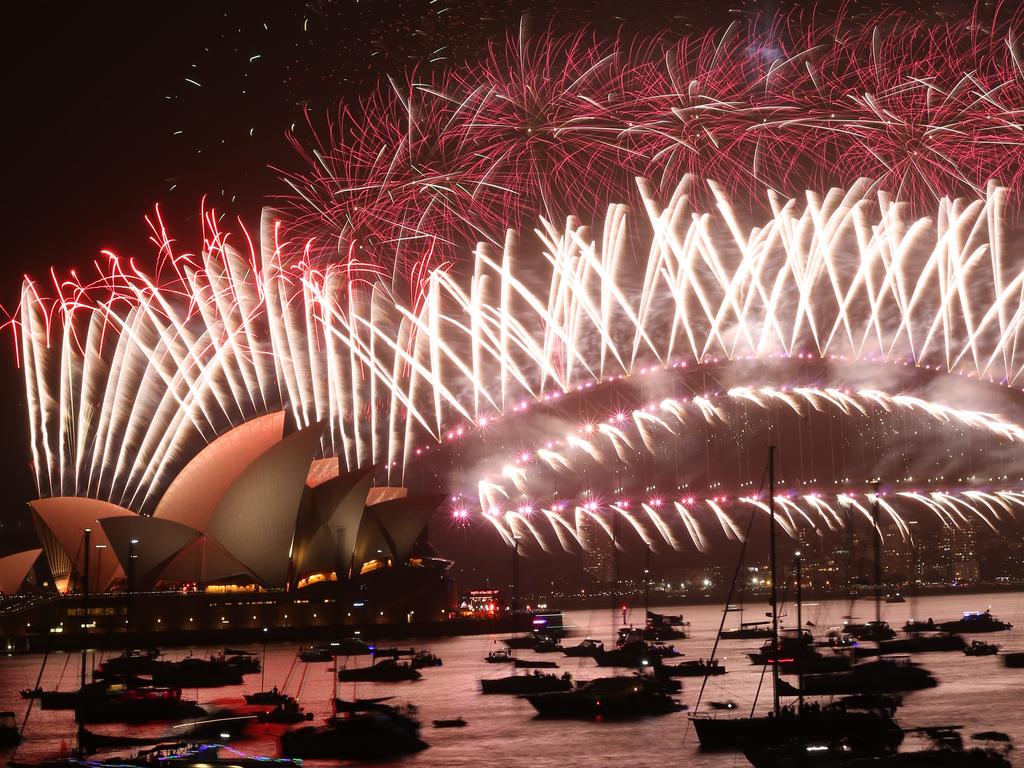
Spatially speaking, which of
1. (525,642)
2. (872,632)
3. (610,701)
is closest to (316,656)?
(525,642)

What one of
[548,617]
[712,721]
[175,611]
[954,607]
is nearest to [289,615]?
[175,611]

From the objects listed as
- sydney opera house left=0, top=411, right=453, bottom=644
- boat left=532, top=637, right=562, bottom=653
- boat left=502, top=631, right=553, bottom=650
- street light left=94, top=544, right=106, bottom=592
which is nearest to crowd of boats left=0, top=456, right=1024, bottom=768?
boat left=532, top=637, right=562, bottom=653

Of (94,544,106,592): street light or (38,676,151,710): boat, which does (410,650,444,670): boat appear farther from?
(94,544,106,592): street light

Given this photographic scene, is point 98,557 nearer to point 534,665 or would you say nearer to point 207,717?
point 534,665

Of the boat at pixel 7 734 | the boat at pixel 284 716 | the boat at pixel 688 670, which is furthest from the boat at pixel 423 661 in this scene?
the boat at pixel 7 734

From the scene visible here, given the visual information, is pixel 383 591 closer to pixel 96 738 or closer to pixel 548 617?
pixel 548 617

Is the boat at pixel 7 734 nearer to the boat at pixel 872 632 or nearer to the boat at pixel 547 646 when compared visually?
the boat at pixel 547 646
